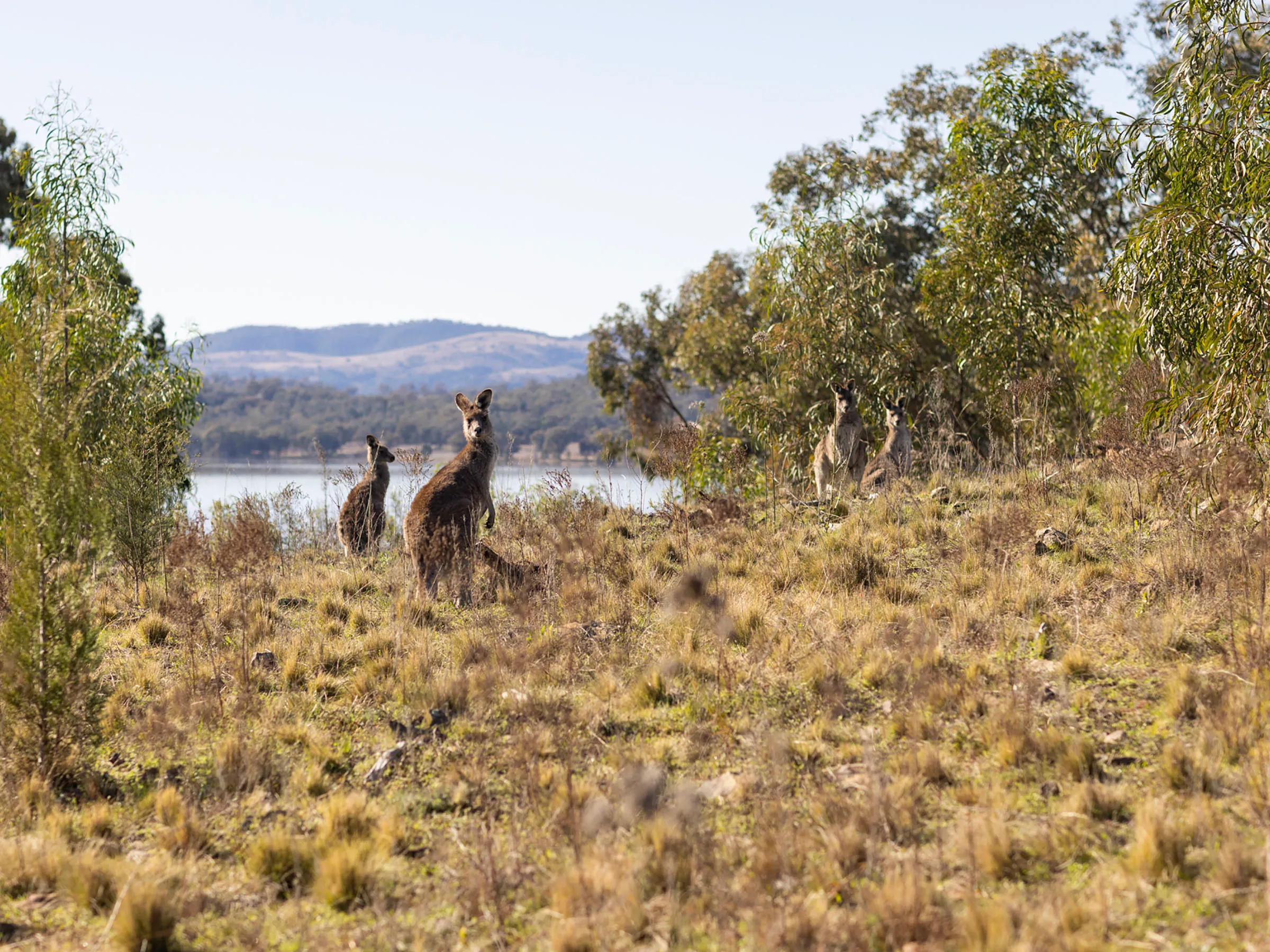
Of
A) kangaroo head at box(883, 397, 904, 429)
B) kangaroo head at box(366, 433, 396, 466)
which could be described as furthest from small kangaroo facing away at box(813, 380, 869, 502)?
kangaroo head at box(366, 433, 396, 466)

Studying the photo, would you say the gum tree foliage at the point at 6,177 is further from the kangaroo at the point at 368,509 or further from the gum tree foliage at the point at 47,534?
the gum tree foliage at the point at 47,534

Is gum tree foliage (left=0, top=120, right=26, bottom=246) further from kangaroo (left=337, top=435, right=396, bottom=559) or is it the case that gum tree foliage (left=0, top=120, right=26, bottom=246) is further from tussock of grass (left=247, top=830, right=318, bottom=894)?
tussock of grass (left=247, top=830, right=318, bottom=894)

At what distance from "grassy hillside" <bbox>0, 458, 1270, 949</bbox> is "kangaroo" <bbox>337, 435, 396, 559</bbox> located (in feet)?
9.28

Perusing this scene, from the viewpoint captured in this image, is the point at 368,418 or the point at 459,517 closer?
the point at 459,517

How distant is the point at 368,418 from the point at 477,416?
81.8 meters

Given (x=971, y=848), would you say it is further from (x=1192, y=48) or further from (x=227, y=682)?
(x=1192, y=48)

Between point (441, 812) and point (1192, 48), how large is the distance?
27.0ft

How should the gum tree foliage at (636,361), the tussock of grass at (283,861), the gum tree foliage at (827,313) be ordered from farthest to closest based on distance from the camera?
the gum tree foliage at (636,361)
the gum tree foliage at (827,313)
the tussock of grass at (283,861)

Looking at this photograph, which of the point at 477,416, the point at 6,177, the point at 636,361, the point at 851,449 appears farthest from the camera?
the point at 636,361

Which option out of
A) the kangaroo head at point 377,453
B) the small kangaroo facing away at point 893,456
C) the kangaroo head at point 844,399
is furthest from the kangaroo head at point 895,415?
the kangaroo head at point 377,453

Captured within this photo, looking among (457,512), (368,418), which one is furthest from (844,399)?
(368,418)

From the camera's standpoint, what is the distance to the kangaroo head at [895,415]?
1449 cm

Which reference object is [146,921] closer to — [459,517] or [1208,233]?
[459,517]

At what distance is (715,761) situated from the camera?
5406 millimetres
